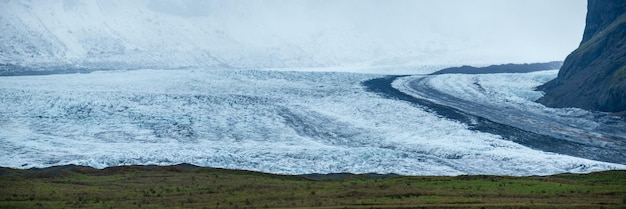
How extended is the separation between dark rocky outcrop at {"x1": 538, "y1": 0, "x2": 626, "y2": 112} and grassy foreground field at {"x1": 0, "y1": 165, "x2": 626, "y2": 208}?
20.2m

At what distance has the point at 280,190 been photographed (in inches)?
990

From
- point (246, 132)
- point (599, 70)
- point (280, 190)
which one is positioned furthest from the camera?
point (599, 70)

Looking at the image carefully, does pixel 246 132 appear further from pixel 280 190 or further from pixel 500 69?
pixel 500 69

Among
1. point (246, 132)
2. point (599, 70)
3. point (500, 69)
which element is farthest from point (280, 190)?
point (500, 69)

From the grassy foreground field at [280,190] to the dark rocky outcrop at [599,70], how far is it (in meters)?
20.2

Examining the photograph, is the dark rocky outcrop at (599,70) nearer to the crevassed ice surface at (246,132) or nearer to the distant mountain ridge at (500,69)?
the crevassed ice surface at (246,132)

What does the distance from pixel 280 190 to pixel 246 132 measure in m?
18.4

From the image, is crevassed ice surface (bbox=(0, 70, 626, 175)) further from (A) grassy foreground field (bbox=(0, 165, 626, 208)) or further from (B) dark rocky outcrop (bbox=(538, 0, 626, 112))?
(B) dark rocky outcrop (bbox=(538, 0, 626, 112))

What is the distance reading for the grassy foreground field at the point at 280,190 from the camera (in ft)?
73.6

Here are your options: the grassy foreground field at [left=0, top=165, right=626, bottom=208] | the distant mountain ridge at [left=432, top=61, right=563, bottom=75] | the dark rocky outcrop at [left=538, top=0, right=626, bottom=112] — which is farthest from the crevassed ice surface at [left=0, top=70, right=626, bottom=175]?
the distant mountain ridge at [left=432, top=61, right=563, bottom=75]

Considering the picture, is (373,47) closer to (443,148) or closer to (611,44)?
(611,44)

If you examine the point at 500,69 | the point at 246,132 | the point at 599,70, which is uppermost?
the point at 599,70

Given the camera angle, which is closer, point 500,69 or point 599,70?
point 599,70

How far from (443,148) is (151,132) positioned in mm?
17253
